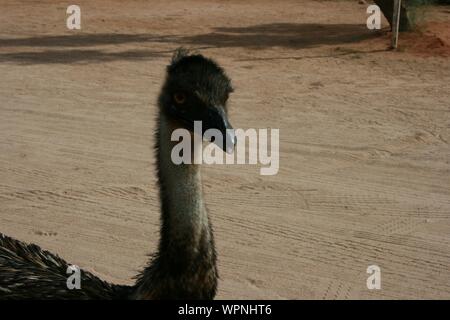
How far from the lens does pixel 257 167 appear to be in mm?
8312

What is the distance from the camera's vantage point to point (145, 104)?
10.9m

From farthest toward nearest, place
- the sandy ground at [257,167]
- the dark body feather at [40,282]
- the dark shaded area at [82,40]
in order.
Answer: the dark shaded area at [82,40]
the sandy ground at [257,167]
the dark body feather at [40,282]

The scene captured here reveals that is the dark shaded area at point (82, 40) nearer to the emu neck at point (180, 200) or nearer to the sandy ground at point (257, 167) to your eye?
the sandy ground at point (257, 167)

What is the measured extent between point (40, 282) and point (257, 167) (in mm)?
4343

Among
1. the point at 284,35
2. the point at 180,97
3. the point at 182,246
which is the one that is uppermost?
the point at 180,97

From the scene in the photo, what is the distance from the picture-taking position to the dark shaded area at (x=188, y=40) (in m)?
14.3

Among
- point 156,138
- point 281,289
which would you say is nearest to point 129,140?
point 281,289

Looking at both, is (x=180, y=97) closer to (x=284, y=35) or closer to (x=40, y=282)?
(x=40, y=282)

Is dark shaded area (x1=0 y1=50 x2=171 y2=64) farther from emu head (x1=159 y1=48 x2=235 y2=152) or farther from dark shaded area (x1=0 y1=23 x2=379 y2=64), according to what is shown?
emu head (x1=159 y1=48 x2=235 y2=152)

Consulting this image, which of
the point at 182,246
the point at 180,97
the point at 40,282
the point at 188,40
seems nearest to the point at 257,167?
the point at 40,282

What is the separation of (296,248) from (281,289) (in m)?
0.70

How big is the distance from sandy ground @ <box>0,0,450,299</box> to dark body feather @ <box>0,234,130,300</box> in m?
1.37

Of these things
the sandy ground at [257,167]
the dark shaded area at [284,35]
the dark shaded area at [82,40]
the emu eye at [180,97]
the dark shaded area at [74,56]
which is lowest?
the sandy ground at [257,167]

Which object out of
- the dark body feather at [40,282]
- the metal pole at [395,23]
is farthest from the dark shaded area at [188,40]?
the dark body feather at [40,282]
